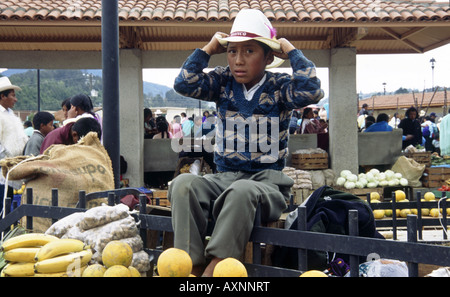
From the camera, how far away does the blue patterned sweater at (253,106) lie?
287cm

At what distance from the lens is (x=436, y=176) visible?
9.84 meters

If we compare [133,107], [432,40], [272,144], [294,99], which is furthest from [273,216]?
[432,40]

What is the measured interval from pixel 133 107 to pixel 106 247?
24.4 ft

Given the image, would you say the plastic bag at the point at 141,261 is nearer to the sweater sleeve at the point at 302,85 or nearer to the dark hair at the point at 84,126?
the sweater sleeve at the point at 302,85

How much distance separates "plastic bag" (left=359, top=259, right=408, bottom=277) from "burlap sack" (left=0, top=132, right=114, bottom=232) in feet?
7.41

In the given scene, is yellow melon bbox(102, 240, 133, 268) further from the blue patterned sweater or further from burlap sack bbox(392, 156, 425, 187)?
burlap sack bbox(392, 156, 425, 187)

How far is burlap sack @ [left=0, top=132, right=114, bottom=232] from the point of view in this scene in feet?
11.6

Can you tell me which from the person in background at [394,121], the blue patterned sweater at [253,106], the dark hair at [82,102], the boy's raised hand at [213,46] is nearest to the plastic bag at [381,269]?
the blue patterned sweater at [253,106]

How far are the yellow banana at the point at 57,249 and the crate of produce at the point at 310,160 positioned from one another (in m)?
7.45

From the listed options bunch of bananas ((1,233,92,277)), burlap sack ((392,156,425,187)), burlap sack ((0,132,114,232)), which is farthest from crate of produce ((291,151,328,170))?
bunch of bananas ((1,233,92,277))

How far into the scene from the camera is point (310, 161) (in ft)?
31.3

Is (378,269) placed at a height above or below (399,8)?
below
